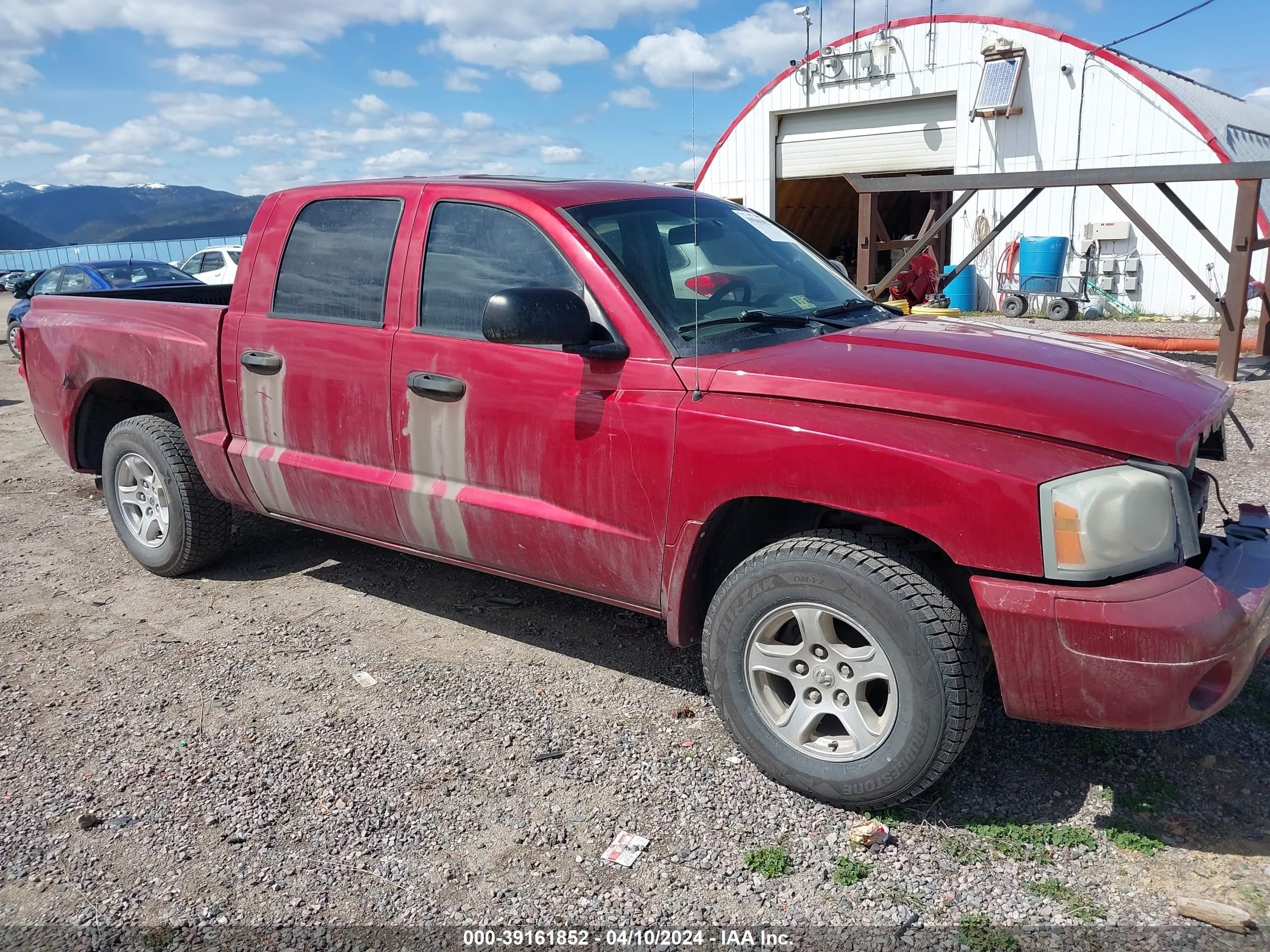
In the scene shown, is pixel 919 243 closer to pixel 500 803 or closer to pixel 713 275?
pixel 713 275

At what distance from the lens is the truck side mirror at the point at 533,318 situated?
3.06 metres

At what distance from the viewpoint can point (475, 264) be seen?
3705 millimetres

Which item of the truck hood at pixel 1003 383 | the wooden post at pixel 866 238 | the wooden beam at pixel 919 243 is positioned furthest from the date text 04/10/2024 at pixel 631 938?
the wooden post at pixel 866 238

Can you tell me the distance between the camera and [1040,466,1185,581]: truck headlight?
2.46m

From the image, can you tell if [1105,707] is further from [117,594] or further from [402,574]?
[117,594]

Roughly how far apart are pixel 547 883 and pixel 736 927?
53 cm

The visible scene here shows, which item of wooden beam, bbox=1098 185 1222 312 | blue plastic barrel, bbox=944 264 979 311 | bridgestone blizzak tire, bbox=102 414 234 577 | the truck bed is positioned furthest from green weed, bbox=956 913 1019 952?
blue plastic barrel, bbox=944 264 979 311

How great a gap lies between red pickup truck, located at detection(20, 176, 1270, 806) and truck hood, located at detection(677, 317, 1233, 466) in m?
0.01

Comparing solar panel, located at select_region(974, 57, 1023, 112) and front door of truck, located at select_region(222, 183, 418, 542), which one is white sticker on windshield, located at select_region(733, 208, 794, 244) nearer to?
front door of truck, located at select_region(222, 183, 418, 542)

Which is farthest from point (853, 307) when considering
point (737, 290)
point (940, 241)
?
point (940, 241)

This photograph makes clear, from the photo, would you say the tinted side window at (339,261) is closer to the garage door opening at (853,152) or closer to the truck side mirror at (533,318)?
the truck side mirror at (533,318)

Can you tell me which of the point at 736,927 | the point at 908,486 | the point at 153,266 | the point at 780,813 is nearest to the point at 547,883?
the point at 736,927

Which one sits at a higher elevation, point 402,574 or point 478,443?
point 478,443

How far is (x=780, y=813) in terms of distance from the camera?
2.96 metres
